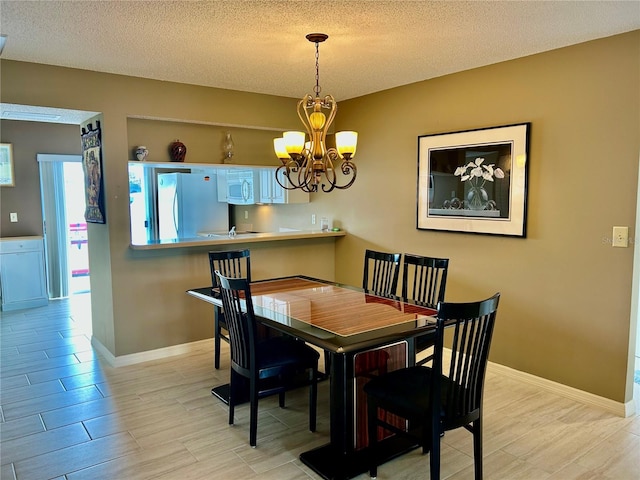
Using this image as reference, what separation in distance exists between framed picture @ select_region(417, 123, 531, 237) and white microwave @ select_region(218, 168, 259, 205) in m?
2.79

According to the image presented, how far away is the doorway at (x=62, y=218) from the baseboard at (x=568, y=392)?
5.15 m

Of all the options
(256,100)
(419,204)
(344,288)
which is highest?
(256,100)

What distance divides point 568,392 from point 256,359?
7.73ft

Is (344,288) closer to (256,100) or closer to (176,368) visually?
(176,368)

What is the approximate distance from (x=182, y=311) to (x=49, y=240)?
3302mm

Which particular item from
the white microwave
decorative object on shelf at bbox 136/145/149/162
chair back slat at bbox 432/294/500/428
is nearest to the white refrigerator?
the white microwave

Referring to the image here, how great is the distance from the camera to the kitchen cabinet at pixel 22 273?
5836 millimetres

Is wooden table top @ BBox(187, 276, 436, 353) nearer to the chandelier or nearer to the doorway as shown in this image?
the chandelier

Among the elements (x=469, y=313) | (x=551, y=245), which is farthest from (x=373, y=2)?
(x=551, y=245)

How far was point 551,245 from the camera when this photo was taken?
3.43 m

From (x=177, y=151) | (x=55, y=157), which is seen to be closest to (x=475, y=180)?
(x=177, y=151)

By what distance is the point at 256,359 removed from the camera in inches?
106

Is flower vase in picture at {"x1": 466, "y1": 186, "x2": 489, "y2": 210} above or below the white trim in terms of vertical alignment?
below

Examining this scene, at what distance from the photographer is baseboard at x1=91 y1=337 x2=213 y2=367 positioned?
406 cm
